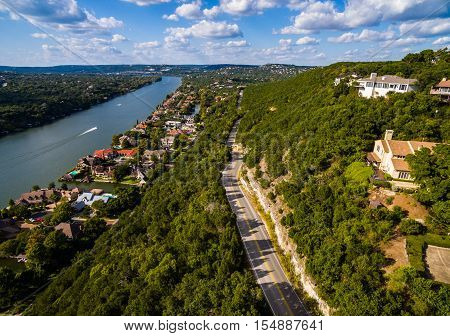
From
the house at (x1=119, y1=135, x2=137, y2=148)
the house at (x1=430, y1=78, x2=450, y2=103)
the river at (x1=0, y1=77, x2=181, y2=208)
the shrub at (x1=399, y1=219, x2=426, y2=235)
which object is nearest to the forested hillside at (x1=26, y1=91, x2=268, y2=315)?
the shrub at (x1=399, y1=219, x2=426, y2=235)

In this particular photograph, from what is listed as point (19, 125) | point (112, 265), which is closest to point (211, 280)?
point (112, 265)

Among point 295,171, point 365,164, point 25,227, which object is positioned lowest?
point 25,227

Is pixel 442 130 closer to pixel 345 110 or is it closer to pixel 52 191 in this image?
pixel 345 110

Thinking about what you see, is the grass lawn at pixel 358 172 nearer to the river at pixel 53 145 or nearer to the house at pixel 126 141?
the river at pixel 53 145

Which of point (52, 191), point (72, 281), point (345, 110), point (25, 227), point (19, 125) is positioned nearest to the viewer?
point (72, 281)

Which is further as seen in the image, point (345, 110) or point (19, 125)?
point (19, 125)

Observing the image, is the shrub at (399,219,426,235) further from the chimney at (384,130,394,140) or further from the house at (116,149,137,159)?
the house at (116,149,137,159)

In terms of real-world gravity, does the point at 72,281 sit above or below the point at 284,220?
below
